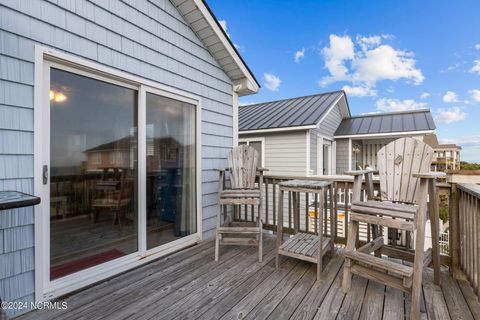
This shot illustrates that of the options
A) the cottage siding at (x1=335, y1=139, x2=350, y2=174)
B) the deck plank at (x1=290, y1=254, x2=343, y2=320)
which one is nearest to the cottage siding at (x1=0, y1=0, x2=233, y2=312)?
the deck plank at (x1=290, y1=254, x2=343, y2=320)

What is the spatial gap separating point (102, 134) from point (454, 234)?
3406 millimetres

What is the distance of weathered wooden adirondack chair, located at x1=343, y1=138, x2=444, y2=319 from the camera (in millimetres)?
1647

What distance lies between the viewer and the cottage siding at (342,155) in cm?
812

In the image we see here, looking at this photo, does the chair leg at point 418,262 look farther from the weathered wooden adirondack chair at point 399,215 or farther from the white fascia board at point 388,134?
the white fascia board at point 388,134

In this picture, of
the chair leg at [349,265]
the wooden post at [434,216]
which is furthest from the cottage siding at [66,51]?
the wooden post at [434,216]

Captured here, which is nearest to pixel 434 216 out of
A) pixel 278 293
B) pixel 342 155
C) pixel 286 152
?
pixel 278 293

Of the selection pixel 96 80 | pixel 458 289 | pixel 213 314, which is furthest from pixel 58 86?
pixel 458 289

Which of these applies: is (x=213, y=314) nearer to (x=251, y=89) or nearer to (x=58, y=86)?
(x=58, y=86)

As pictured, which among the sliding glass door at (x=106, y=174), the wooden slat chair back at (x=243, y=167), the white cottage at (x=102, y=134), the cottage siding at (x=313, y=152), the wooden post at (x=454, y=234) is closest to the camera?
the white cottage at (x=102, y=134)

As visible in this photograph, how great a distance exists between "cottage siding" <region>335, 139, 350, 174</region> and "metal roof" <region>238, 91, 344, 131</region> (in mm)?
1577

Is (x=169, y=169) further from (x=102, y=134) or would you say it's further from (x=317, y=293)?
(x=317, y=293)

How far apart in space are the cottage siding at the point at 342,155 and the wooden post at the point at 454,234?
6.12 meters

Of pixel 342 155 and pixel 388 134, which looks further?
pixel 342 155

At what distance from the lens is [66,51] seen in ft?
6.14
